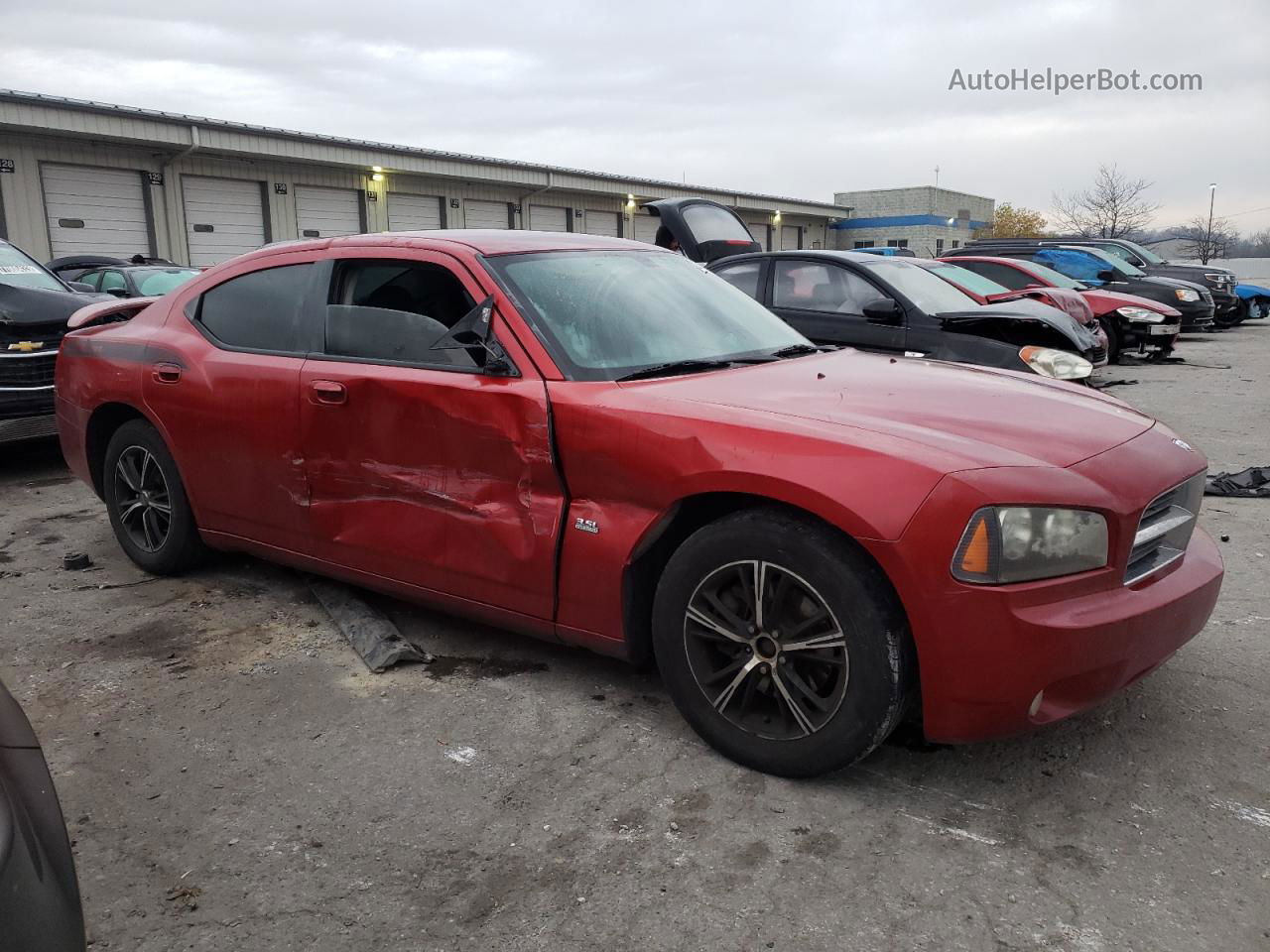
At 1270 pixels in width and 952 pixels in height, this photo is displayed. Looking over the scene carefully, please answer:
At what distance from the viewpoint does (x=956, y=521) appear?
2404 millimetres

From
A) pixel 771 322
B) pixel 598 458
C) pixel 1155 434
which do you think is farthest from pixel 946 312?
pixel 598 458

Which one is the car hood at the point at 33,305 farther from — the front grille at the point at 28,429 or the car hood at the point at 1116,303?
the car hood at the point at 1116,303

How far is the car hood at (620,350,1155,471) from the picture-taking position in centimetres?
260

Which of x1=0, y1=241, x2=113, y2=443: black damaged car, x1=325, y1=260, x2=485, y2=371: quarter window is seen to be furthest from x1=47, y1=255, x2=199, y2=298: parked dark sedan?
x1=325, y1=260, x2=485, y2=371: quarter window

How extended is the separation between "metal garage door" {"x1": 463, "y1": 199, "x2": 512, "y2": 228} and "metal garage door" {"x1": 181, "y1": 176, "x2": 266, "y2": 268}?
6078 mm

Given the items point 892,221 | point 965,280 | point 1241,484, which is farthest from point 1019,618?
point 892,221

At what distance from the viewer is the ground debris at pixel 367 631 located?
359cm

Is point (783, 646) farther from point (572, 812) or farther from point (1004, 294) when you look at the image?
point (1004, 294)

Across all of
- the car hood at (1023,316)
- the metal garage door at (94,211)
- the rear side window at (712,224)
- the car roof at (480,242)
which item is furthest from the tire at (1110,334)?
the metal garage door at (94,211)

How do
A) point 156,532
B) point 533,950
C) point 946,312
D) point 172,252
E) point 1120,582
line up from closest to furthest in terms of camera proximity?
1. point 533,950
2. point 1120,582
3. point 156,532
4. point 946,312
5. point 172,252

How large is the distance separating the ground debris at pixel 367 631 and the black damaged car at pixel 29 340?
144 inches

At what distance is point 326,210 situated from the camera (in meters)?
25.1

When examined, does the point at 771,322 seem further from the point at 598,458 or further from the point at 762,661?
the point at 762,661

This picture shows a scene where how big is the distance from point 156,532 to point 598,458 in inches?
105
